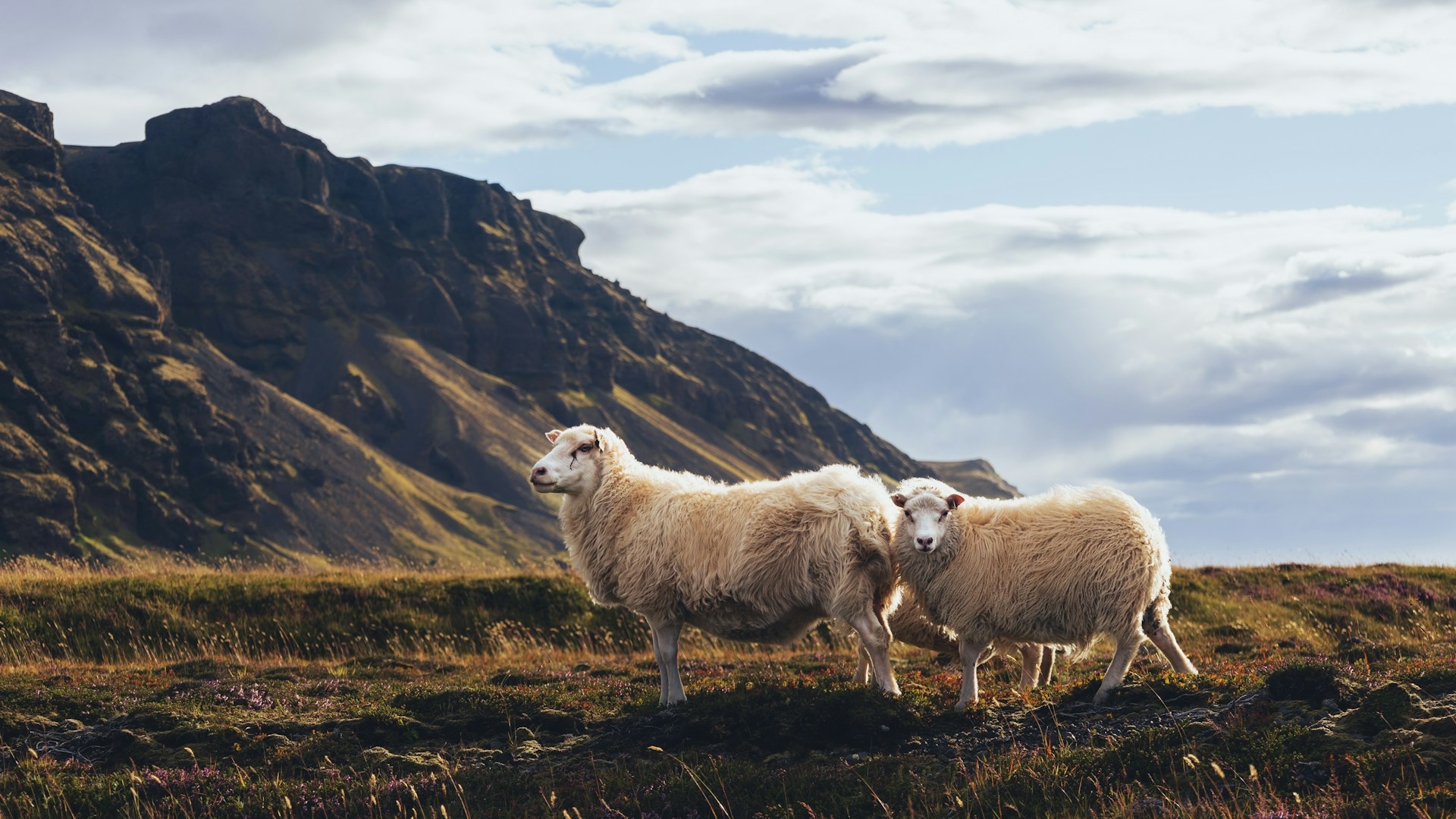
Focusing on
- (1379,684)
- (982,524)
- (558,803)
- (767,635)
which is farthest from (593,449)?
(1379,684)

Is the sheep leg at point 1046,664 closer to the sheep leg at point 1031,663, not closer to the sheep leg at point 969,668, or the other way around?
the sheep leg at point 1031,663

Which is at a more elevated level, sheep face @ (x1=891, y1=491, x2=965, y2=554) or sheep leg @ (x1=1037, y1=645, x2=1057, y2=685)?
sheep face @ (x1=891, y1=491, x2=965, y2=554)

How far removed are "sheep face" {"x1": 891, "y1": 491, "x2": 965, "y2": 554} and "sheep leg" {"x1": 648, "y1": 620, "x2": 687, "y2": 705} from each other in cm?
339

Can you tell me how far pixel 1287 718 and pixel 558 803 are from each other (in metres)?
7.16

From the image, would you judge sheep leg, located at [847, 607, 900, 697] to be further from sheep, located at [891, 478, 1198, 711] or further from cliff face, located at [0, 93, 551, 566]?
cliff face, located at [0, 93, 551, 566]

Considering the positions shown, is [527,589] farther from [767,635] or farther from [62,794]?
[62,794]

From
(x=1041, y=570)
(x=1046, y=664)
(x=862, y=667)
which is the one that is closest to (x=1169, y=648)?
(x=1041, y=570)

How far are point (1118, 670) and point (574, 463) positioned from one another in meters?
7.92

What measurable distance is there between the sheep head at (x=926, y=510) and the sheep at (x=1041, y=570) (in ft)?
0.05

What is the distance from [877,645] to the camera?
1508 cm

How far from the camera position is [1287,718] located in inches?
473

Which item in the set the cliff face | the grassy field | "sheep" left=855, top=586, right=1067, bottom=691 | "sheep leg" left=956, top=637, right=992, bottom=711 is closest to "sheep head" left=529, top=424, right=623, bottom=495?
the grassy field

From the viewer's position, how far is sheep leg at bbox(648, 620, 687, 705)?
15.6 m

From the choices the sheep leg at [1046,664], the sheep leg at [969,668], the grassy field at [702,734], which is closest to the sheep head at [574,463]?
the grassy field at [702,734]
